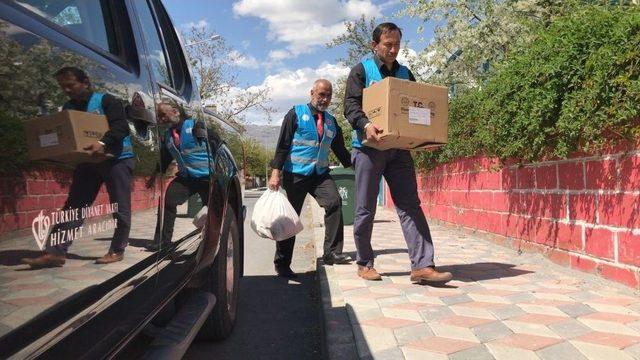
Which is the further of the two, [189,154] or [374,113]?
[374,113]

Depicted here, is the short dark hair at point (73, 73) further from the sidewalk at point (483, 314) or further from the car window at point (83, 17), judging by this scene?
the sidewalk at point (483, 314)

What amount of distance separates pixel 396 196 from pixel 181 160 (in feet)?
7.90

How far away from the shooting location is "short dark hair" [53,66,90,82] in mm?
1458

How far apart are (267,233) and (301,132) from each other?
41.3 inches

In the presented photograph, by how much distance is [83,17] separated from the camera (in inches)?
Result: 73.1

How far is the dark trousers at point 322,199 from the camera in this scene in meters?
5.53

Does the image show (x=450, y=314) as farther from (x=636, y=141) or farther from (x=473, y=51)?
(x=473, y=51)

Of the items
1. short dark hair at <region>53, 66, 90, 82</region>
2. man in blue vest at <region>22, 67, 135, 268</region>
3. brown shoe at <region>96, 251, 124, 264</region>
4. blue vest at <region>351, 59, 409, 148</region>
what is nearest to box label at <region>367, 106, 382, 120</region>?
blue vest at <region>351, 59, 409, 148</region>

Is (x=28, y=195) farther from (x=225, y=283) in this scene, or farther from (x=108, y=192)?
(x=225, y=283)

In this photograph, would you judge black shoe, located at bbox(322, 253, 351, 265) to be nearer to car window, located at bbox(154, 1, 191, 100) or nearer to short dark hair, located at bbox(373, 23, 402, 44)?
short dark hair, located at bbox(373, 23, 402, 44)

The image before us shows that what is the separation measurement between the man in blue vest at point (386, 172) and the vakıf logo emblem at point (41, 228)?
307 cm

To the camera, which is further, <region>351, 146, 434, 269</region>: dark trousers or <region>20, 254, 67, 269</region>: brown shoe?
<region>351, 146, 434, 269</region>: dark trousers

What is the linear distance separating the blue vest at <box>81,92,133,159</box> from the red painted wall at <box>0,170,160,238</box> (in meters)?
0.22

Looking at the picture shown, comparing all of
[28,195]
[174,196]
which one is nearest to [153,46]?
[174,196]
